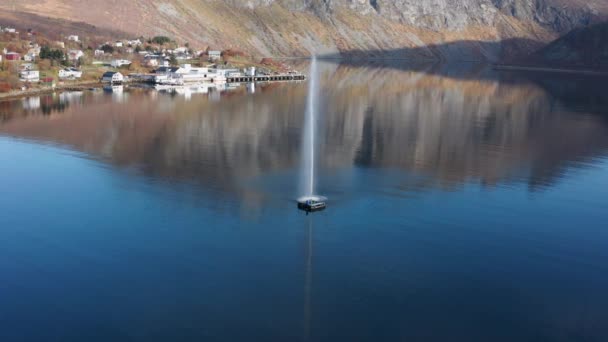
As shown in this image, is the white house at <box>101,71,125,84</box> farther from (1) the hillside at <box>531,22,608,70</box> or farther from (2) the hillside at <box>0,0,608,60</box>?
(1) the hillside at <box>531,22,608,70</box>

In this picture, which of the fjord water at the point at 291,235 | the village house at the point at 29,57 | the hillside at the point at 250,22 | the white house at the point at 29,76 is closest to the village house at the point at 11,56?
the village house at the point at 29,57

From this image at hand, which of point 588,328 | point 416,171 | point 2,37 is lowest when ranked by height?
point 588,328

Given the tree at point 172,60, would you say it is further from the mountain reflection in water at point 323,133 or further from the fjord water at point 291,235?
the fjord water at point 291,235

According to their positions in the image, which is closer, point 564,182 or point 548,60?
point 564,182

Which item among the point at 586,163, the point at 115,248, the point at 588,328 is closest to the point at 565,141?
the point at 586,163

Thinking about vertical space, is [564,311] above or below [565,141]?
below

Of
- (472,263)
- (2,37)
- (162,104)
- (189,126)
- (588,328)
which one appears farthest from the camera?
(2,37)

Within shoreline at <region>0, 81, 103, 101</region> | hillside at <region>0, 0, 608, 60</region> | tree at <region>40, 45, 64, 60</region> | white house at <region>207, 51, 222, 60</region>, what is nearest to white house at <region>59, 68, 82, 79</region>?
shoreline at <region>0, 81, 103, 101</region>

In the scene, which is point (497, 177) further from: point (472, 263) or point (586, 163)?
point (472, 263)
